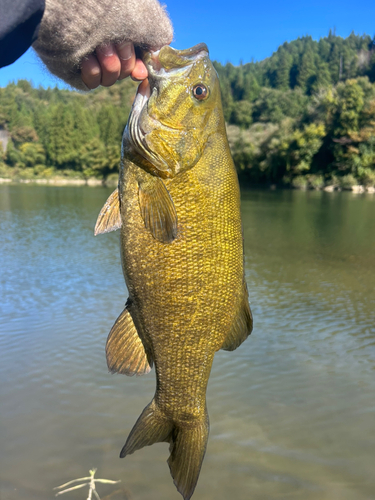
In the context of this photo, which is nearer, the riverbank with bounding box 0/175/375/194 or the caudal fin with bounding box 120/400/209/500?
the caudal fin with bounding box 120/400/209/500

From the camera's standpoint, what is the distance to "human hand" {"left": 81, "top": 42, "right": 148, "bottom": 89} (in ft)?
7.39

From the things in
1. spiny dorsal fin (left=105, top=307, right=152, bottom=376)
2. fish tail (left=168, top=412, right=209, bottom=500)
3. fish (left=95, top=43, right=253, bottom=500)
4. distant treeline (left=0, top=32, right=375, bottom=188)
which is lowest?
fish tail (left=168, top=412, right=209, bottom=500)

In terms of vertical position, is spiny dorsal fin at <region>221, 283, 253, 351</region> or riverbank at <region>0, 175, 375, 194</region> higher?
spiny dorsal fin at <region>221, 283, 253, 351</region>

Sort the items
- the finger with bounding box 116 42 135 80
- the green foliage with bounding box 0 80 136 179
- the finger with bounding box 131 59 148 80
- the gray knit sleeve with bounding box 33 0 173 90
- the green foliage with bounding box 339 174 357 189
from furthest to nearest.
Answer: the green foliage with bounding box 0 80 136 179 < the green foliage with bounding box 339 174 357 189 < the finger with bounding box 131 59 148 80 < the finger with bounding box 116 42 135 80 < the gray knit sleeve with bounding box 33 0 173 90

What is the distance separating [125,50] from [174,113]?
42 cm

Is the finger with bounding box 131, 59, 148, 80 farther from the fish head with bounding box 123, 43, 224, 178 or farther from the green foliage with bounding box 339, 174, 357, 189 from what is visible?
the green foliage with bounding box 339, 174, 357, 189

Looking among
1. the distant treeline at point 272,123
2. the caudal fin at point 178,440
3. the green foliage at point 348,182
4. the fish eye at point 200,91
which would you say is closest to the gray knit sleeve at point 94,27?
the fish eye at point 200,91

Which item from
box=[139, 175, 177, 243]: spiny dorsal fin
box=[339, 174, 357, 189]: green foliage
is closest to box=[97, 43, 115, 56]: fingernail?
box=[139, 175, 177, 243]: spiny dorsal fin

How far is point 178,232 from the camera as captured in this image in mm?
2164

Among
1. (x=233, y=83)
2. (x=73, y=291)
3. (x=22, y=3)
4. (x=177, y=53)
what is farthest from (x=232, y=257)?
(x=233, y=83)

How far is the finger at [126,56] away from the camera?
88.7 inches

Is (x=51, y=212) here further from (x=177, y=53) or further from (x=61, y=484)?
(x=177, y=53)

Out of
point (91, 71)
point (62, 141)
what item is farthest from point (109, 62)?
point (62, 141)

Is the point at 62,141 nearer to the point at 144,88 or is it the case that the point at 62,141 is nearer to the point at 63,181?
the point at 63,181
